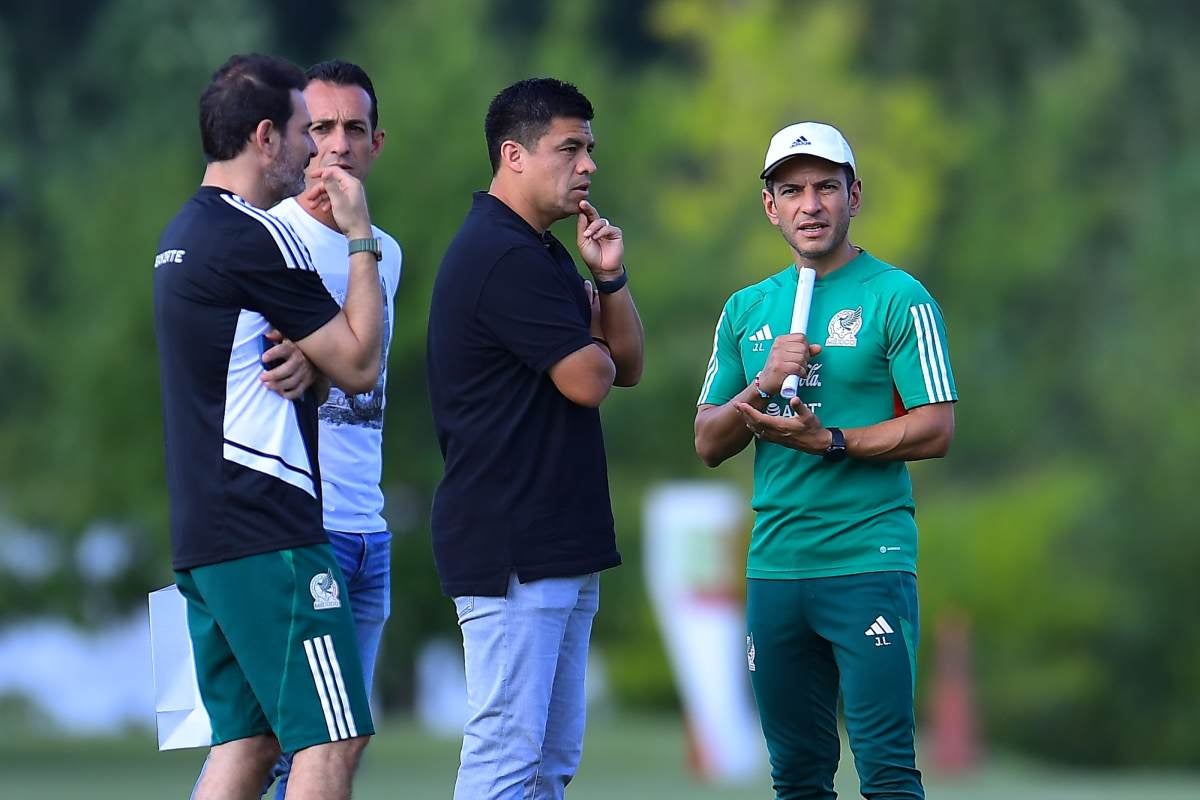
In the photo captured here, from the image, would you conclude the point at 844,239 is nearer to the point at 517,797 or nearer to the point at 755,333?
→ the point at 755,333

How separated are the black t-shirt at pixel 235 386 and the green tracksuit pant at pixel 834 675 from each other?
135cm

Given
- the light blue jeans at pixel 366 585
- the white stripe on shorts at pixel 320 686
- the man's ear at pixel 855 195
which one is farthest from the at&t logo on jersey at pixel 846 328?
the white stripe on shorts at pixel 320 686

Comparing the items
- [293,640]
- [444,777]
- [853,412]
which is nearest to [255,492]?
[293,640]

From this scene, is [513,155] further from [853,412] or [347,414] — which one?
[853,412]

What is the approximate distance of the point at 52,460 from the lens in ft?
62.7

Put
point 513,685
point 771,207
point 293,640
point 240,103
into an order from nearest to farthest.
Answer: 1. point 293,640
2. point 240,103
3. point 513,685
4. point 771,207

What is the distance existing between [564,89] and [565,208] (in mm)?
323

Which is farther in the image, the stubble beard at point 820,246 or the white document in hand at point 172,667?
the stubble beard at point 820,246

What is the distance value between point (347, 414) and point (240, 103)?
3.73ft

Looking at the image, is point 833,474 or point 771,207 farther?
point 771,207

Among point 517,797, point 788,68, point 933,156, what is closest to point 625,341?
point 517,797

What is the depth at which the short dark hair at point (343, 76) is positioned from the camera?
580 centimetres

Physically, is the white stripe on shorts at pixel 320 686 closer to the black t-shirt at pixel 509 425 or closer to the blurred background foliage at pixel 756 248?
the black t-shirt at pixel 509 425

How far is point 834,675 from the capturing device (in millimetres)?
5375
